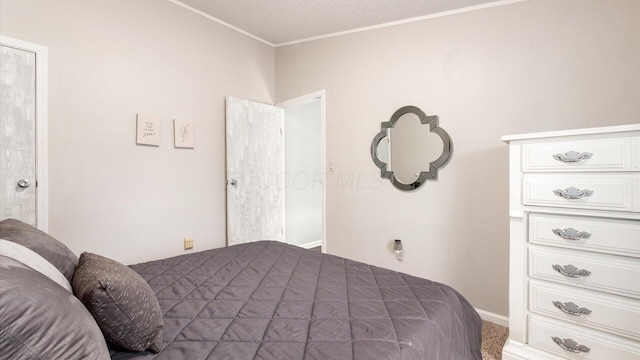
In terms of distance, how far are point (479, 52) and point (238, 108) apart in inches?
93.9

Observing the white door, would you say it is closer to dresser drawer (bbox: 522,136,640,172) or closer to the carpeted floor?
the carpeted floor

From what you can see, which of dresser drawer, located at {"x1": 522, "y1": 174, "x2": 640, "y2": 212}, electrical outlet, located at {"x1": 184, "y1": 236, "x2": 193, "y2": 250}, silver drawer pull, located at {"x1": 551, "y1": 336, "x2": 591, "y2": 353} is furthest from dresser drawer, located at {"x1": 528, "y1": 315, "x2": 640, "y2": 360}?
electrical outlet, located at {"x1": 184, "y1": 236, "x2": 193, "y2": 250}

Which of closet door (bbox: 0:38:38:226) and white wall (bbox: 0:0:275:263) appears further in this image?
white wall (bbox: 0:0:275:263)

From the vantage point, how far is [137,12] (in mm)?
2561

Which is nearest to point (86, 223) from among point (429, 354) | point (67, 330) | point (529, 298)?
point (67, 330)

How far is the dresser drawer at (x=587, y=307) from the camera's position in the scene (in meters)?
1.46

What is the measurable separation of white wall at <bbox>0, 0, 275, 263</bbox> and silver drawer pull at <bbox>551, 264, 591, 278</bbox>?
285cm

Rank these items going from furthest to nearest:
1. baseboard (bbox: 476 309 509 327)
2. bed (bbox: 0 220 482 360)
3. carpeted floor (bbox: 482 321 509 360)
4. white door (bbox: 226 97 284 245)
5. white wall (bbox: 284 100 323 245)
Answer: white wall (bbox: 284 100 323 245) < white door (bbox: 226 97 284 245) < baseboard (bbox: 476 309 509 327) < carpeted floor (bbox: 482 321 509 360) < bed (bbox: 0 220 482 360)

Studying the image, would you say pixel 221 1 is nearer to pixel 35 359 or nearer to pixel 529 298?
pixel 35 359

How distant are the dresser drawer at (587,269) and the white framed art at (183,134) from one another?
9.40ft

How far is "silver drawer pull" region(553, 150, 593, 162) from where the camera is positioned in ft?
5.06

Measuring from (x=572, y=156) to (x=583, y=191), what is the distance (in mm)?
190

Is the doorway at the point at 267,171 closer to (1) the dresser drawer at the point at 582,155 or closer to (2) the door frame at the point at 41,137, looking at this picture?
(2) the door frame at the point at 41,137

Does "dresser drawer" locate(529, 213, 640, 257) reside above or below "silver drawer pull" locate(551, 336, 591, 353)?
above
